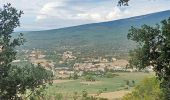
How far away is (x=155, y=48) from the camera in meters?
25.7

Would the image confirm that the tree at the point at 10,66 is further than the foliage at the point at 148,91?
No

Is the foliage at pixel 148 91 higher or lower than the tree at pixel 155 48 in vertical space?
lower

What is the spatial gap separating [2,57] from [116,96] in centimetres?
12697

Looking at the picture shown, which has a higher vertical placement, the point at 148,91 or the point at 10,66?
the point at 10,66

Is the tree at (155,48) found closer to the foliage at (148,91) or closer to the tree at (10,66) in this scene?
the tree at (10,66)

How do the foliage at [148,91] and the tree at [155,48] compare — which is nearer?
the tree at [155,48]

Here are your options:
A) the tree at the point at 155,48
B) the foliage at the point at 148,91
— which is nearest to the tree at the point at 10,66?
the tree at the point at 155,48

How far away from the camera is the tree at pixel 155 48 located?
82.6ft

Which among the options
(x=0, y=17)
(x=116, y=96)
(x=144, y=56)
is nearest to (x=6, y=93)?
(x=0, y=17)

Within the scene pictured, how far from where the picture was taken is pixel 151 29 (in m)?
26.0

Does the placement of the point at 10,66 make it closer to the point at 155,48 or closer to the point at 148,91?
the point at 155,48

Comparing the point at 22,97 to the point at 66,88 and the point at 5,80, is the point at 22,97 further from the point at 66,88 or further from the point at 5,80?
the point at 66,88

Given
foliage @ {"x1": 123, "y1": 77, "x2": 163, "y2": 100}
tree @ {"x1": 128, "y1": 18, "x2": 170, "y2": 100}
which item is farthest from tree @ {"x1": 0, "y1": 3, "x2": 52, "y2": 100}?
foliage @ {"x1": 123, "y1": 77, "x2": 163, "y2": 100}

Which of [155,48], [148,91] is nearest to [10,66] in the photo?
[155,48]
